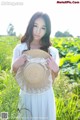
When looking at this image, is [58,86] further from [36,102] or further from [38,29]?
[38,29]

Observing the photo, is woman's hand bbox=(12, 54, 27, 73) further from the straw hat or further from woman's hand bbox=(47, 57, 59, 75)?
woman's hand bbox=(47, 57, 59, 75)

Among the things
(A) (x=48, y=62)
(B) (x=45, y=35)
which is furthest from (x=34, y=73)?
(B) (x=45, y=35)

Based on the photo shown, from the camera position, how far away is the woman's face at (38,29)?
3641 millimetres

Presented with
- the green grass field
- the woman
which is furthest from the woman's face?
the green grass field

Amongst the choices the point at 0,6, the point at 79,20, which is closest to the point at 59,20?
the point at 79,20

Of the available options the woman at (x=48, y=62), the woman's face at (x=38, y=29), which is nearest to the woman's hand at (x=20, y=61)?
the woman at (x=48, y=62)

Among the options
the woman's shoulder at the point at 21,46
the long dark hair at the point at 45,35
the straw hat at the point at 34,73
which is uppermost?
the long dark hair at the point at 45,35

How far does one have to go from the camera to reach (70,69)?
13.4ft

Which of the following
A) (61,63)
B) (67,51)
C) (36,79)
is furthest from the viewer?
(67,51)

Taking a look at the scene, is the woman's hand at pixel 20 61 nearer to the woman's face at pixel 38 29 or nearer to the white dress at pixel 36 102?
the white dress at pixel 36 102

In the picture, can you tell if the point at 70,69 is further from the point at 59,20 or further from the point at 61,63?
the point at 59,20

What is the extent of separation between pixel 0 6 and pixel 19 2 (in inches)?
4.9

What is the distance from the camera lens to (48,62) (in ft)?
12.0

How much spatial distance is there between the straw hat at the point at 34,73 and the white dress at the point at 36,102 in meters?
0.04
